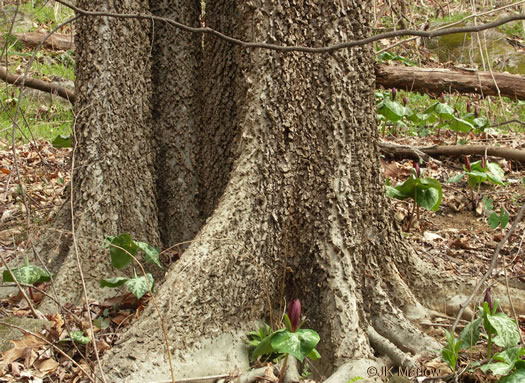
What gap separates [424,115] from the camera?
641cm

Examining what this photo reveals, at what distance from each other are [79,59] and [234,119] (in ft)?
3.12

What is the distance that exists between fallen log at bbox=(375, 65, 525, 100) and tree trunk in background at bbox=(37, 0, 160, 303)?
407 centimetres

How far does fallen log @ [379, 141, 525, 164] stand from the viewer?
529 centimetres

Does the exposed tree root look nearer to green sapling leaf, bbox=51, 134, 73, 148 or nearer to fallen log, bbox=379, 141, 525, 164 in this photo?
green sapling leaf, bbox=51, 134, 73, 148

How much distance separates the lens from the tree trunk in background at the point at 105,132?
3027mm

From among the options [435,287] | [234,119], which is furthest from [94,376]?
[435,287]

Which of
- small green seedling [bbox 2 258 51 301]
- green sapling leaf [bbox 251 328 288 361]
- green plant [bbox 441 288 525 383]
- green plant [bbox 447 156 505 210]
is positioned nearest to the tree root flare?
green plant [bbox 441 288 525 383]

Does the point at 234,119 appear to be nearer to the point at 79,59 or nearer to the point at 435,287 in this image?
the point at 79,59

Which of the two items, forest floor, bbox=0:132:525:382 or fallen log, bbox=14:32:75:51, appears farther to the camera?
fallen log, bbox=14:32:75:51

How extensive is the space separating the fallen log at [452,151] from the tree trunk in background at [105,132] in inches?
119

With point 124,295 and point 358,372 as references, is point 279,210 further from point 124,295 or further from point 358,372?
point 124,295

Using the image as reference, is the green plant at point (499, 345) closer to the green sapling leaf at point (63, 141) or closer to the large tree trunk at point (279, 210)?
the large tree trunk at point (279, 210)

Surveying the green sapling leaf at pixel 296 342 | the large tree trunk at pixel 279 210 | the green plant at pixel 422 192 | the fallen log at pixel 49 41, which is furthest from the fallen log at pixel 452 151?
the fallen log at pixel 49 41

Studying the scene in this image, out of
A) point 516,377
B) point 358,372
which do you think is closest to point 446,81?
point 358,372
